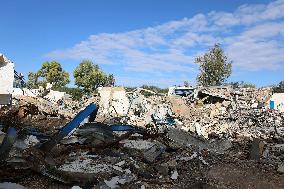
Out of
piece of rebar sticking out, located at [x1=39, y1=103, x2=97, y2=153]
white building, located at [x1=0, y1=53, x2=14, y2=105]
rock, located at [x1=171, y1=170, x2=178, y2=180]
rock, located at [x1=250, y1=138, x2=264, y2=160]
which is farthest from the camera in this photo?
white building, located at [x1=0, y1=53, x2=14, y2=105]

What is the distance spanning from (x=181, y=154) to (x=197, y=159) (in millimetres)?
375

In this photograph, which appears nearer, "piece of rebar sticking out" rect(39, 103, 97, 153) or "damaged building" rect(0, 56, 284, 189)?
"damaged building" rect(0, 56, 284, 189)

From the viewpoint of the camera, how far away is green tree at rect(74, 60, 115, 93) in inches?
2148

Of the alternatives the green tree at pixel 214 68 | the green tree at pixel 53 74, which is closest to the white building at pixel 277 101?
the green tree at pixel 214 68

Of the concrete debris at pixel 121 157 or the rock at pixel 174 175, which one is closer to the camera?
the concrete debris at pixel 121 157

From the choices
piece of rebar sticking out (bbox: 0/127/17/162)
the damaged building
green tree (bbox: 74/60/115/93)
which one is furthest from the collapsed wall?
green tree (bbox: 74/60/115/93)

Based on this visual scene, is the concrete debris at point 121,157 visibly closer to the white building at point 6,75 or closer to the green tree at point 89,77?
the white building at point 6,75

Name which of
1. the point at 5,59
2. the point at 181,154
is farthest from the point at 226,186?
the point at 5,59

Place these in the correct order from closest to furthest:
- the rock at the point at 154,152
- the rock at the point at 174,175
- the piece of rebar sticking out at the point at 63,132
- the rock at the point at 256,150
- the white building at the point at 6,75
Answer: the rock at the point at 174,175, the piece of rebar sticking out at the point at 63,132, the rock at the point at 154,152, the rock at the point at 256,150, the white building at the point at 6,75

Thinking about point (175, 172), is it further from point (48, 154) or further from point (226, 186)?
point (48, 154)

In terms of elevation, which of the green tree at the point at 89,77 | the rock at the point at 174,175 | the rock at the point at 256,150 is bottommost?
the rock at the point at 174,175

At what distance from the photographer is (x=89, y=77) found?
5434cm

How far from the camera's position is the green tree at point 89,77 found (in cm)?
5456

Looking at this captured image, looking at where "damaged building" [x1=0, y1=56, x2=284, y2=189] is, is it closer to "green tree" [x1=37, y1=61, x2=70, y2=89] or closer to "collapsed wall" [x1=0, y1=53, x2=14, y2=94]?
"collapsed wall" [x1=0, y1=53, x2=14, y2=94]
